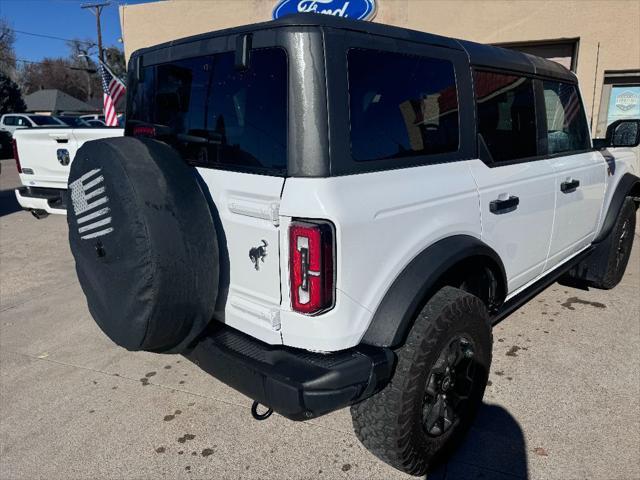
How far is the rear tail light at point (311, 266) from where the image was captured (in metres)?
1.77

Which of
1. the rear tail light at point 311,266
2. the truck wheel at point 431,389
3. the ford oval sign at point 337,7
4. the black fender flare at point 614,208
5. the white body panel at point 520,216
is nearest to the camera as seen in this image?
the rear tail light at point 311,266

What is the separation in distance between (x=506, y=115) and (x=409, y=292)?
144 cm

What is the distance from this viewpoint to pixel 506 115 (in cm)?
278

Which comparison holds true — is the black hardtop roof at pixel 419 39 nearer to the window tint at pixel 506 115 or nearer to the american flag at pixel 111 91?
the window tint at pixel 506 115

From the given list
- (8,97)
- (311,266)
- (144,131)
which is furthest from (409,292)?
(8,97)

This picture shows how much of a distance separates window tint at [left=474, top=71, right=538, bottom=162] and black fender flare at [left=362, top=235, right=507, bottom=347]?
792 millimetres

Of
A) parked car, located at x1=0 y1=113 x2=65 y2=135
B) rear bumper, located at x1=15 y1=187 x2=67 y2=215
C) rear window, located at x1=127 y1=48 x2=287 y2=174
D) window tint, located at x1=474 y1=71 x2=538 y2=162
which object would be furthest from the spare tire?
parked car, located at x1=0 y1=113 x2=65 y2=135

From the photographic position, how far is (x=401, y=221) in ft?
6.56

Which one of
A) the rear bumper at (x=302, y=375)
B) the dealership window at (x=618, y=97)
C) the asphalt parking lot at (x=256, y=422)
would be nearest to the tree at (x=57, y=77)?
the dealership window at (x=618, y=97)

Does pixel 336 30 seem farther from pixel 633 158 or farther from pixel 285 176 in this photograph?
pixel 633 158

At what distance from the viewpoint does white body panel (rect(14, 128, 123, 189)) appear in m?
5.14

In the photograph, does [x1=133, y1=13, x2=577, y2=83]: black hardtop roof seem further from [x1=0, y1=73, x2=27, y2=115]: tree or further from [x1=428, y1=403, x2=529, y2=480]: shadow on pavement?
[x1=0, y1=73, x2=27, y2=115]: tree

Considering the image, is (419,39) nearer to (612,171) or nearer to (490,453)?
(490,453)

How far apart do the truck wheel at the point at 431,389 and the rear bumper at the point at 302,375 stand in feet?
0.45
